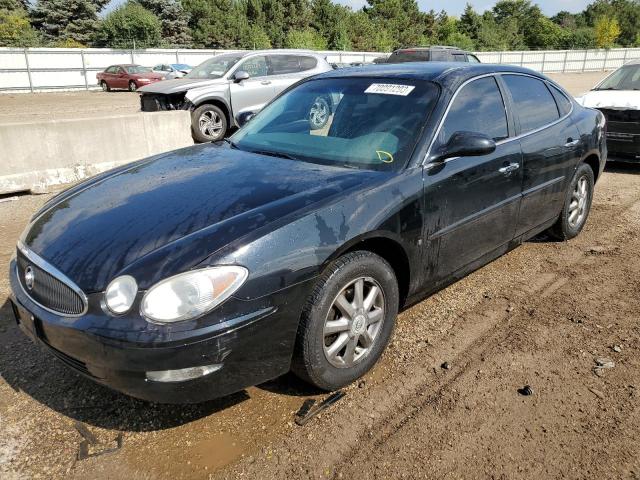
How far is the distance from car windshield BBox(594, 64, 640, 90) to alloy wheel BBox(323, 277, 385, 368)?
7.68m

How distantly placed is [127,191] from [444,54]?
1427 centimetres

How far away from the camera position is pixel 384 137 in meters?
3.22

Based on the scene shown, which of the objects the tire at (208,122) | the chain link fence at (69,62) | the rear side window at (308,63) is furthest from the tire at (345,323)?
the chain link fence at (69,62)

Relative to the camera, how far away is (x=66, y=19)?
158 ft

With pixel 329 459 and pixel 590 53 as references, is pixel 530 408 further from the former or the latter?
pixel 590 53

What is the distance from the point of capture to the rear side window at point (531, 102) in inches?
158

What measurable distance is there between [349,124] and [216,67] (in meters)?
8.51

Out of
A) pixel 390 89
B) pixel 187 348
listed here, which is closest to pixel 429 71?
pixel 390 89

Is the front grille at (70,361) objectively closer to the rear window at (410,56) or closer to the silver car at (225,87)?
the silver car at (225,87)

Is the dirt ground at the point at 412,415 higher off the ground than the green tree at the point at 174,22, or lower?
lower

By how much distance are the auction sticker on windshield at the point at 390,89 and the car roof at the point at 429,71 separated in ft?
0.39

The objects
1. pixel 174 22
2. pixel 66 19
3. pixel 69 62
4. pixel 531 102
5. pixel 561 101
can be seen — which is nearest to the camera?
pixel 531 102

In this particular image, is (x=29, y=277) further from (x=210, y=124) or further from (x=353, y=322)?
(x=210, y=124)

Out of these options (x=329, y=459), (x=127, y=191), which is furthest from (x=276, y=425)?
(x=127, y=191)
